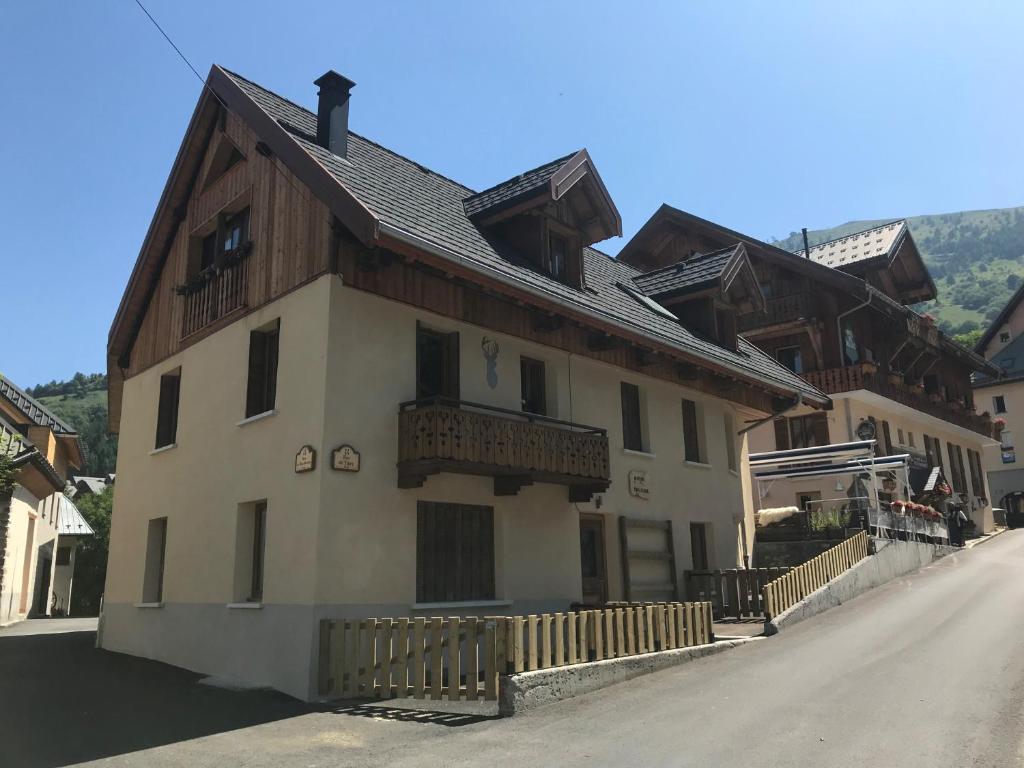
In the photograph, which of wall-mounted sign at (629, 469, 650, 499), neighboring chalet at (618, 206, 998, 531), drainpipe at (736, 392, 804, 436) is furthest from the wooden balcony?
neighboring chalet at (618, 206, 998, 531)

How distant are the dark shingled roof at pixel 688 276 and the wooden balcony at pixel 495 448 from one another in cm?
795

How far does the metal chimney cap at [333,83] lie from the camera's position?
51.6ft

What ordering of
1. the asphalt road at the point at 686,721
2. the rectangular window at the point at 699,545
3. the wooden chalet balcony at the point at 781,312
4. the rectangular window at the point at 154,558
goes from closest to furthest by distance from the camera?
the asphalt road at the point at 686,721, the rectangular window at the point at 154,558, the rectangular window at the point at 699,545, the wooden chalet balcony at the point at 781,312

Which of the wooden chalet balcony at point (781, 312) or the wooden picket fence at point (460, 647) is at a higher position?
the wooden chalet balcony at point (781, 312)

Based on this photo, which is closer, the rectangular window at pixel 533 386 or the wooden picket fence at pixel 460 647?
the wooden picket fence at pixel 460 647

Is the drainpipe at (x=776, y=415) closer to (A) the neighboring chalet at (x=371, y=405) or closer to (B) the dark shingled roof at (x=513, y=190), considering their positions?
(A) the neighboring chalet at (x=371, y=405)

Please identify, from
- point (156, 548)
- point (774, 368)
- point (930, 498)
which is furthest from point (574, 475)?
point (930, 498)

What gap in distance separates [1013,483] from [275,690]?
57538mm

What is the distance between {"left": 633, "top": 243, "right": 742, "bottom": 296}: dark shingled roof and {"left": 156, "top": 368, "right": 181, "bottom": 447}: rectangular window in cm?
1237

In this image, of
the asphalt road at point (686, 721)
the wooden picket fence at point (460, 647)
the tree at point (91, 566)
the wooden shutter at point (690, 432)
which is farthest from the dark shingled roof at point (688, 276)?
the tree at point (91, 566)

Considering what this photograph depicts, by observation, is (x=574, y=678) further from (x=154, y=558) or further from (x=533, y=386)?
(x=154, y=558)

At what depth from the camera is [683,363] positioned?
65.2 feet

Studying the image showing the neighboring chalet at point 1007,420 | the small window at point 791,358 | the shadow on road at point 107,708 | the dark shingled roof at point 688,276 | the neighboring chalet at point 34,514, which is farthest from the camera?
the neighboring chalet at point 1007,420

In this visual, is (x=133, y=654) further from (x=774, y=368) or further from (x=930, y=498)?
(x=930, y=498)
